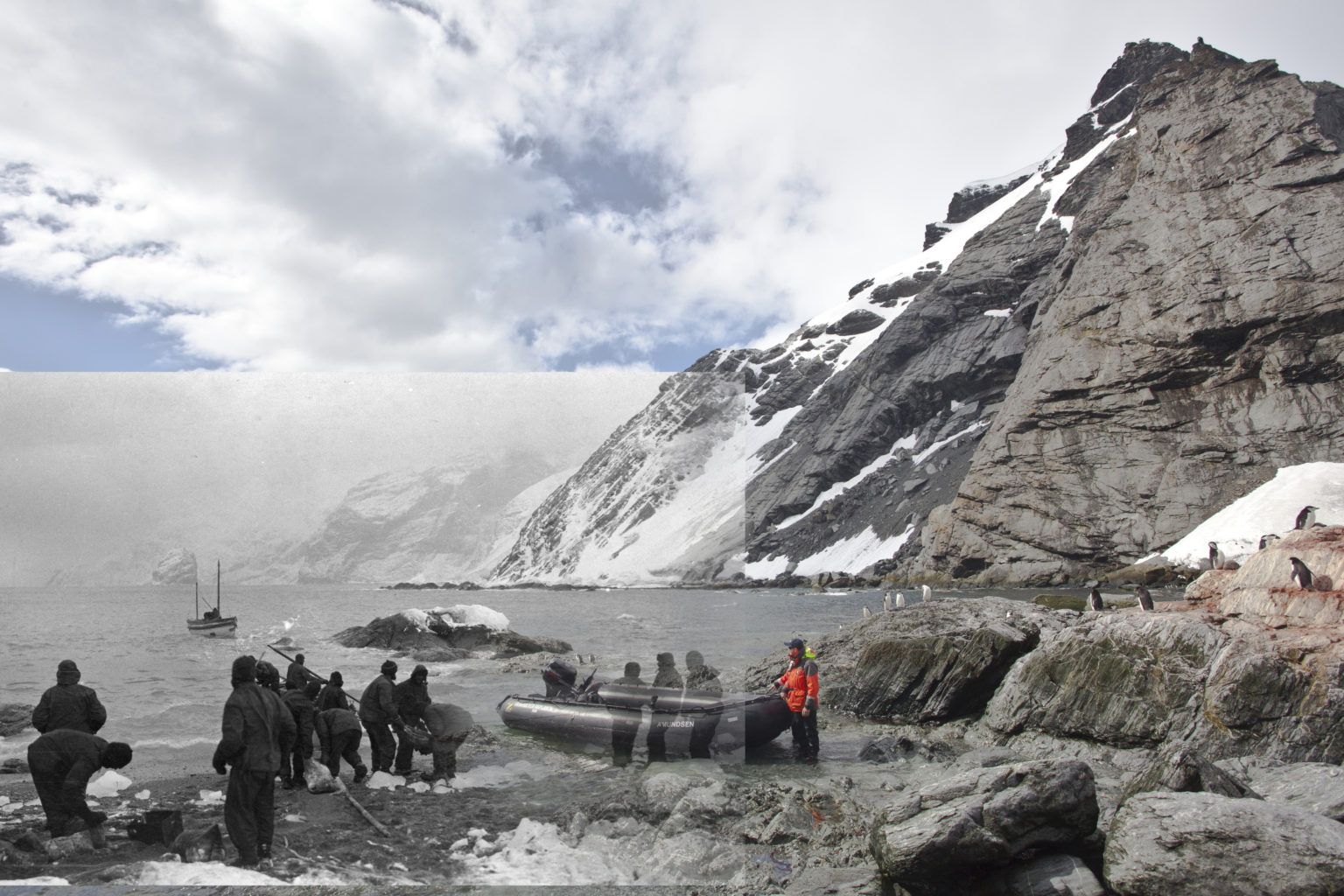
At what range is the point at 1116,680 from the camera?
32.4ft

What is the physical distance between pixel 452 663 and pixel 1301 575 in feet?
72.5

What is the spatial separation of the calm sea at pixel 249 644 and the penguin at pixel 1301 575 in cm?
1086

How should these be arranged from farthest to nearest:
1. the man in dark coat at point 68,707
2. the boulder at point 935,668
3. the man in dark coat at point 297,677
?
the boulder at point 935,668 < the man in dark coat at point 297,677 < the man in dark coat at point 68,707

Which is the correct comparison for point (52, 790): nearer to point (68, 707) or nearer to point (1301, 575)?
point (68, 707)

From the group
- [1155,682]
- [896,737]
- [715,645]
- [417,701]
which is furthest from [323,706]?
[715,645]

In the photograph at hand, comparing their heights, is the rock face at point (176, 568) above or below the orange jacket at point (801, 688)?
above

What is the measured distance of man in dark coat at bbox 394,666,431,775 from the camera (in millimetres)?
9758

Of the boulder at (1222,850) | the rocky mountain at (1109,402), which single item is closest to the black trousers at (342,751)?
the boulder at (1222,850)

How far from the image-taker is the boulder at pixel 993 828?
17.5ft

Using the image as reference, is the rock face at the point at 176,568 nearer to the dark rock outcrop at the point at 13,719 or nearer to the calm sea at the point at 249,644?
the calm sea at the point at 249,644

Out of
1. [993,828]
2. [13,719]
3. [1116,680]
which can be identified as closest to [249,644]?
[13,719]

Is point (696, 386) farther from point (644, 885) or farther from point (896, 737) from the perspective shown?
point (644, 885)

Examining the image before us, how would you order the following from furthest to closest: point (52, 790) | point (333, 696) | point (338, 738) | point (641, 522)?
point (641, 522), point (333, 696), point (338, 738), point (52, 790)

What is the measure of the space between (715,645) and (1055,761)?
23067 mm
